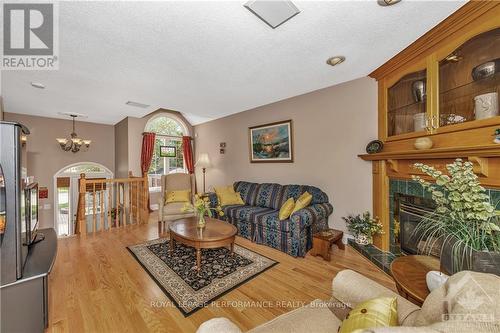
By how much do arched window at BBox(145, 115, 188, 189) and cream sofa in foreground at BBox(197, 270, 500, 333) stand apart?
5.44 metres

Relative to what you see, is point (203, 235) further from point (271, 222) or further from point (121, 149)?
point (121, 149)

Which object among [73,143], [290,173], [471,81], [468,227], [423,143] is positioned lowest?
[468,227]

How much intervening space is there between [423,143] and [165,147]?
5716mm

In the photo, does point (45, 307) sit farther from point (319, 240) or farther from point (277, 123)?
point (277, 123)

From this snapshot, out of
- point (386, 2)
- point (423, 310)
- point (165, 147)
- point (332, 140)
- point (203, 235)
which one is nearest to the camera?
point (423, 310)

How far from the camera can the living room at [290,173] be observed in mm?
1138


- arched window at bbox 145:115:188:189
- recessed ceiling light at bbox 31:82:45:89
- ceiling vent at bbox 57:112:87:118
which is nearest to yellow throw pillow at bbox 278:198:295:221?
recessed ceiling light at bbox 31:82:45:89

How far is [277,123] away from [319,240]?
229 centimetres

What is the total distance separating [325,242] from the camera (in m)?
2.66

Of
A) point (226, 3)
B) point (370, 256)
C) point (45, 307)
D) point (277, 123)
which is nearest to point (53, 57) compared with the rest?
point (226, 3)

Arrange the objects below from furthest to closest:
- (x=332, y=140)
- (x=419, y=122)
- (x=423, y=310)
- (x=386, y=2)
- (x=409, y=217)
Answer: (x=332, y=140) < (x=409, y=217) < (x=419, y=122) < (x=386, y=2) < (x=423, y=310)

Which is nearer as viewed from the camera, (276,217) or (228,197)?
(276,217)

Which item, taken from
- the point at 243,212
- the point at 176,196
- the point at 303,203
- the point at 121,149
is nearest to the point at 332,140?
the point at 303,203

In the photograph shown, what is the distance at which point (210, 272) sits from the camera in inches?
93.6
